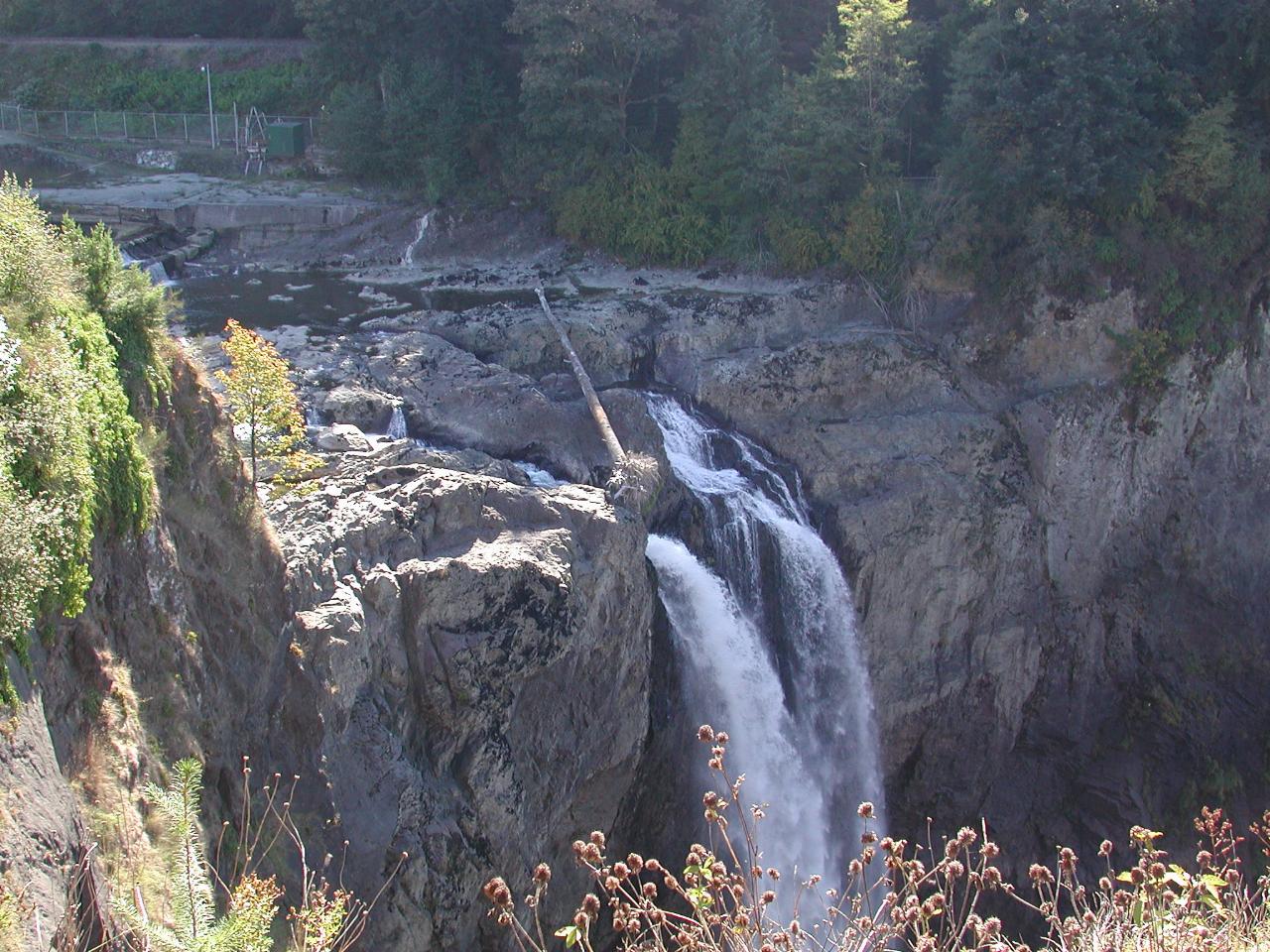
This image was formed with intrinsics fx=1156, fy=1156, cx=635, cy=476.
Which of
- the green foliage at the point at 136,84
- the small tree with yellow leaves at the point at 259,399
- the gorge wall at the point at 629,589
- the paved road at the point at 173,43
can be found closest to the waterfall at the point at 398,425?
the gorge wall at the point at 629,589

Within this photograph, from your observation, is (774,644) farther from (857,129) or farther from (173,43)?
(173,43)

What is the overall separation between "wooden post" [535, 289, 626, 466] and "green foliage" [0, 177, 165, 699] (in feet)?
29.2

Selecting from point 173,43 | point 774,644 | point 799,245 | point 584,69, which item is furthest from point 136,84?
point 774,644

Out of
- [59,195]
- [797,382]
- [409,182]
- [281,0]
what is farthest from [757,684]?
[281,0]

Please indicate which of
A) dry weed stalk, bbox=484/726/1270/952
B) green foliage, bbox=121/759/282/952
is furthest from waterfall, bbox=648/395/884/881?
dry weed stalk, bbox=484/726/1270/952

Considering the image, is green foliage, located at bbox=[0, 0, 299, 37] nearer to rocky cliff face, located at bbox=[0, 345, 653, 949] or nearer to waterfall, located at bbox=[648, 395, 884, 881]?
waterfall, located at bbox=[648, 395, 884, 881]

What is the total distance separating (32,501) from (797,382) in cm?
1704

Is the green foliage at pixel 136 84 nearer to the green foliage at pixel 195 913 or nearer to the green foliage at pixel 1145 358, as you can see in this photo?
the green foliage at pixel 1145 358

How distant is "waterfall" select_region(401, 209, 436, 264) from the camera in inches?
1238

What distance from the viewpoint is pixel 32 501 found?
30.7 feet

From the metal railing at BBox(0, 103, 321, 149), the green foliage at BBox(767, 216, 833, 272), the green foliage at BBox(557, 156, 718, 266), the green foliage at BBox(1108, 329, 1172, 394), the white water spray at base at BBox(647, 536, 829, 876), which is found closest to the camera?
the white water spray at base at BBox(647, 536, 829, 876)

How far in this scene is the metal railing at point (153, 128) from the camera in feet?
126

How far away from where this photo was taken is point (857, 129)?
27969 millimetres

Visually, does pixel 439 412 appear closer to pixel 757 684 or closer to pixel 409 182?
pixel 757 684
